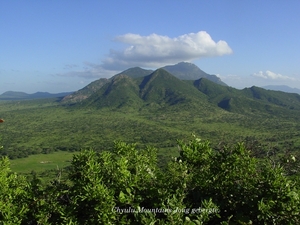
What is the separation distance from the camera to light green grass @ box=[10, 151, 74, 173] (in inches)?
2662

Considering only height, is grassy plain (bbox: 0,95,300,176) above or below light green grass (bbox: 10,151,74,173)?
above

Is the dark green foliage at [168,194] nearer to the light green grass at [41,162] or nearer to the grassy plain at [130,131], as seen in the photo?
the grassy plain at [130,131]

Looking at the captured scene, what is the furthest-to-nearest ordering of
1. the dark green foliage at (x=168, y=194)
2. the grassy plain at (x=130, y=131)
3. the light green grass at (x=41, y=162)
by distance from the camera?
the grassy plain at (x=130, y=131) → the light green grass at (x=41, y=162) → the dark green foliage at (x=168, y=194)

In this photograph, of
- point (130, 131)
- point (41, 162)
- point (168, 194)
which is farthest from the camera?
point (130, 131)

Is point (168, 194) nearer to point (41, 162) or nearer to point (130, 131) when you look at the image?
point (41, 162)

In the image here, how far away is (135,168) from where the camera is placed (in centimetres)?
1160

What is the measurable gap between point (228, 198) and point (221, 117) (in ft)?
475

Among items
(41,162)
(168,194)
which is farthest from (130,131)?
(168,194)

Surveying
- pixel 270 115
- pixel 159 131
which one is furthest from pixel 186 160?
pixel 270 115

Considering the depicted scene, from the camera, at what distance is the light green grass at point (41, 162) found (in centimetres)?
6762

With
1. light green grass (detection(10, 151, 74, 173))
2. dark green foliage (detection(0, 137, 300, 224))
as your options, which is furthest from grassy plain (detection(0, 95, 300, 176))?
dark green foliage (detection(0, 137, 300, 224))

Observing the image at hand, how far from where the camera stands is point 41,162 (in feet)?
244

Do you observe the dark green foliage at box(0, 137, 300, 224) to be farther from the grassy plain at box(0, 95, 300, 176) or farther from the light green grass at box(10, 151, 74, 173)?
the light green grass at box(10, 151, 74, 173)

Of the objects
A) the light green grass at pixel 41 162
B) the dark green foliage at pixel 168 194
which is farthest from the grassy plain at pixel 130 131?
the dark green foliage at pixel 168 194
